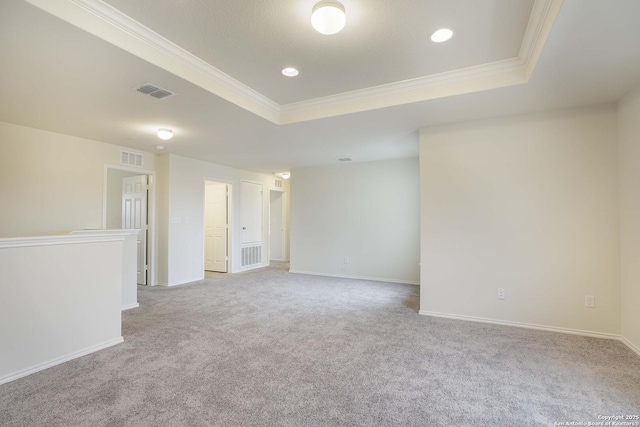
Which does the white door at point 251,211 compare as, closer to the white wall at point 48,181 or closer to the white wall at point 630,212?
the white wall at point 48,181

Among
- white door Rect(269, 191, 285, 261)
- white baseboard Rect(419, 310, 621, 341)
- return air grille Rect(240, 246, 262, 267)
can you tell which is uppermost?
white door Rect(269, 191, 285, 261)

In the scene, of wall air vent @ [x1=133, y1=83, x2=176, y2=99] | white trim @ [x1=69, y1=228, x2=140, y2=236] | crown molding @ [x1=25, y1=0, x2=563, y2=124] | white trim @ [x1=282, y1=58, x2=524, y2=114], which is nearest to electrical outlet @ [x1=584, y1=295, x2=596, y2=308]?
crown molding @ [x1=25, y1=0, x2=563, y2=124]

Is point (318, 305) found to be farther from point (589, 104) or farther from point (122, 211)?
point (122, 211)

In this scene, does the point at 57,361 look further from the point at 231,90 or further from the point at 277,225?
the point at 277,225

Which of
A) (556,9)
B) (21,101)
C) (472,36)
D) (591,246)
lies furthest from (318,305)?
(21,101)

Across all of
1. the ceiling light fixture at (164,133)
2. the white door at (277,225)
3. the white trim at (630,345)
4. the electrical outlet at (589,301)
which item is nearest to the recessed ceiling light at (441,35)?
the electrical outlet at (589,301)

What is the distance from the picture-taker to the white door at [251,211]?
745 cm

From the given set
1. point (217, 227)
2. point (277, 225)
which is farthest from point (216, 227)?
point (277, 225)

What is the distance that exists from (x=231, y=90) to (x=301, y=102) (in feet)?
2.88

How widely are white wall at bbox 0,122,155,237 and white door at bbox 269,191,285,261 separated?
15.1 ft

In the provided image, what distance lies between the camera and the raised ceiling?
6.68ft

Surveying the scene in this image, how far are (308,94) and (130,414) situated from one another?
3306 millimetres

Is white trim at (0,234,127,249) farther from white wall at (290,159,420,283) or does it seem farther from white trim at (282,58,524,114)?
white wall at (290,159,420,283)

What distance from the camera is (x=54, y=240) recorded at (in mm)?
2668
